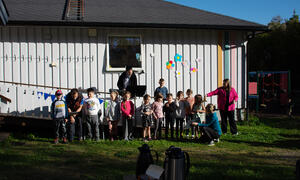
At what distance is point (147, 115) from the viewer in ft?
27.6

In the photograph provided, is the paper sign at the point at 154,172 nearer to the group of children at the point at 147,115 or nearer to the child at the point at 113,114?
the group of children at the point at 147,115

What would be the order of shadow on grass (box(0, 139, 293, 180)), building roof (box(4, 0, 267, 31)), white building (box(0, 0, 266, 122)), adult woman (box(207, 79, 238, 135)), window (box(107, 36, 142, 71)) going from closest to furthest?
shadow on grass (box(0, 139, 293, 180)), adult woman (box(207, 79, 238, 135)), building roof (box(4, 0, 267, 31)), white building (box(0, 0, 266, 122)), window (box(107, 36, 142, 71))

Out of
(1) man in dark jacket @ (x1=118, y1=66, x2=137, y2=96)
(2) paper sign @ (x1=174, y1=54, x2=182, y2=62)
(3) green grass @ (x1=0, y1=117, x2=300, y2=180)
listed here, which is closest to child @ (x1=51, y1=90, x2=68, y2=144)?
(3) green grass @ (x1=0, y1=117, x2=300, y2=180)

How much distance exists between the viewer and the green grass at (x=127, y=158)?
5.22 m

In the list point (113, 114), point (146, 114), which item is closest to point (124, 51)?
point (113, 114)

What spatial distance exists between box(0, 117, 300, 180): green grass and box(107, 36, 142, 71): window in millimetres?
3303

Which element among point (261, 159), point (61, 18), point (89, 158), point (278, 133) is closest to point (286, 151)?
point (261, 159)

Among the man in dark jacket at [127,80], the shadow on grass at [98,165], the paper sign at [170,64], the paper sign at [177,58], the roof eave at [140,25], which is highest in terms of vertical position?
the roof eave at [140,25]

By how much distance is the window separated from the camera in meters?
10.4

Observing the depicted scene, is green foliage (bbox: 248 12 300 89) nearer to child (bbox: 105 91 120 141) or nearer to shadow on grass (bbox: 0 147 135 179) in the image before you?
child (bbox: 105 91 120 141)

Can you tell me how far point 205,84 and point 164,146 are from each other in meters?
3.90

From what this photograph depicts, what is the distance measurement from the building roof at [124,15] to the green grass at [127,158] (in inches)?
145

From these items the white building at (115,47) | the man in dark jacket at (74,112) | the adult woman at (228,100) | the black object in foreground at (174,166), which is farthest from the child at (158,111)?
the black object in foreground at (174,166)

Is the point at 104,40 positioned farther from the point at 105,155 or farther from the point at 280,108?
the point at 280,108
